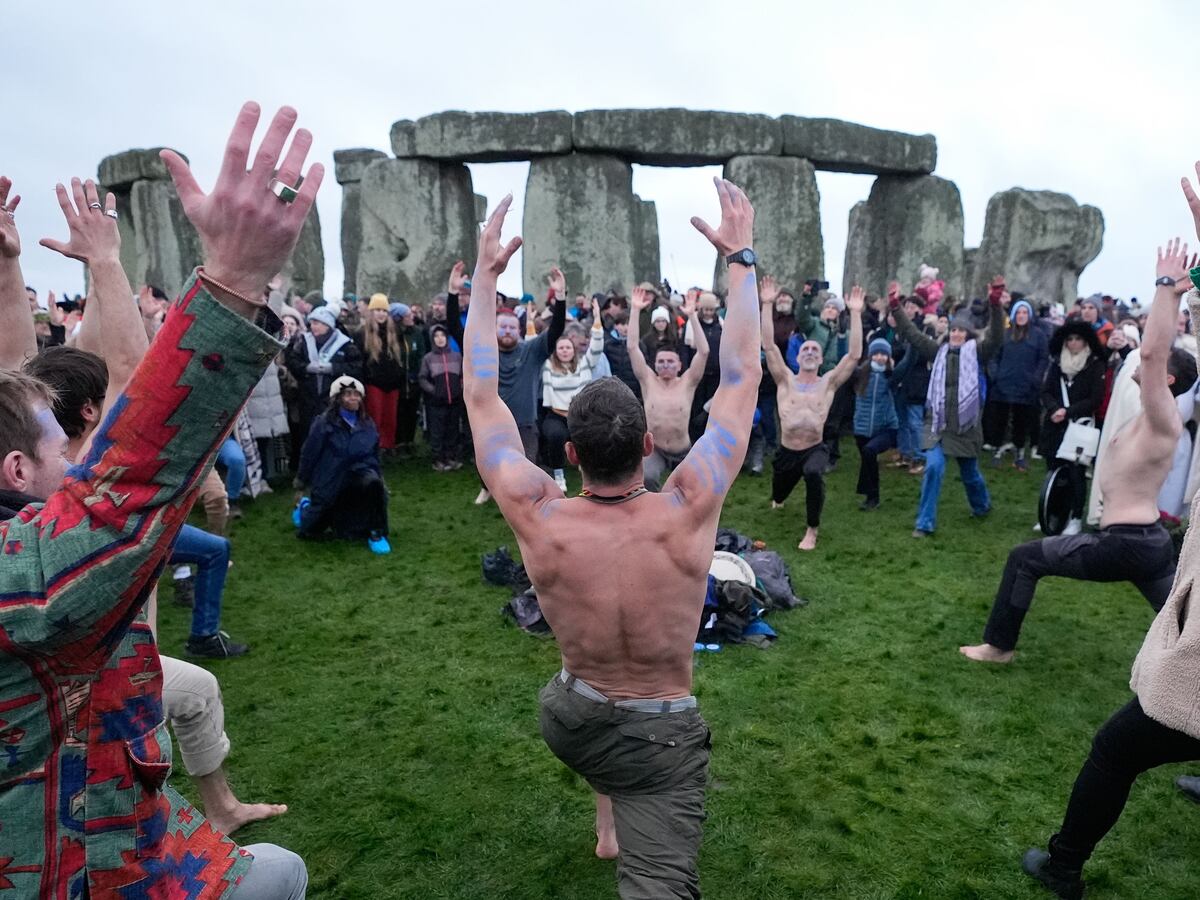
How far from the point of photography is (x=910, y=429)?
9.92 metres

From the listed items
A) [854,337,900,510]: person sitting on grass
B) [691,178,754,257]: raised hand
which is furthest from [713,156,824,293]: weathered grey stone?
[691,178,754,257]: raised hand

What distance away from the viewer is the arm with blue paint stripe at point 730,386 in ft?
7.84

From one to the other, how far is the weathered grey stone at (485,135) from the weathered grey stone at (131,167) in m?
6.14

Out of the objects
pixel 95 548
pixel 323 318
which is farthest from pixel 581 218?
pixel 95 548

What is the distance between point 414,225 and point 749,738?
536 inches

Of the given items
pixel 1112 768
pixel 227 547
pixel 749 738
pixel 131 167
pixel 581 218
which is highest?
pixel 131 167

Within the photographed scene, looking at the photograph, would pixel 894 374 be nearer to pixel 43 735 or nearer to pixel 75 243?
pixel 75 243

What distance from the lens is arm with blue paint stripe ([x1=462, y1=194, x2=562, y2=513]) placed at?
2.54 meters

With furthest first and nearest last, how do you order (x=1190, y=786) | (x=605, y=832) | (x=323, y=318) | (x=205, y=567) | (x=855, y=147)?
(x=855, y=147)
(x=323, y=318)
(x=205, y=567)
(x=1190, y=786)
(x=605, y=832)

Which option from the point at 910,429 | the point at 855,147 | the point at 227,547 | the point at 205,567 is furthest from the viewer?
the point at 855,147

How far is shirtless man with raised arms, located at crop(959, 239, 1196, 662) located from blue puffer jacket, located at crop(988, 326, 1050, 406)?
509cm

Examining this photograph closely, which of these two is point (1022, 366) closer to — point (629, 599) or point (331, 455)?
point (331, 455)

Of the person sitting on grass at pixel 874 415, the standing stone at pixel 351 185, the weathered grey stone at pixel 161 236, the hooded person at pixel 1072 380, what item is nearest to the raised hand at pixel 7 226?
the person sitting on grass at pixel 874 415

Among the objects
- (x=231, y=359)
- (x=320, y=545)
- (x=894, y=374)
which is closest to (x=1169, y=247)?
(x=231, y=359)
